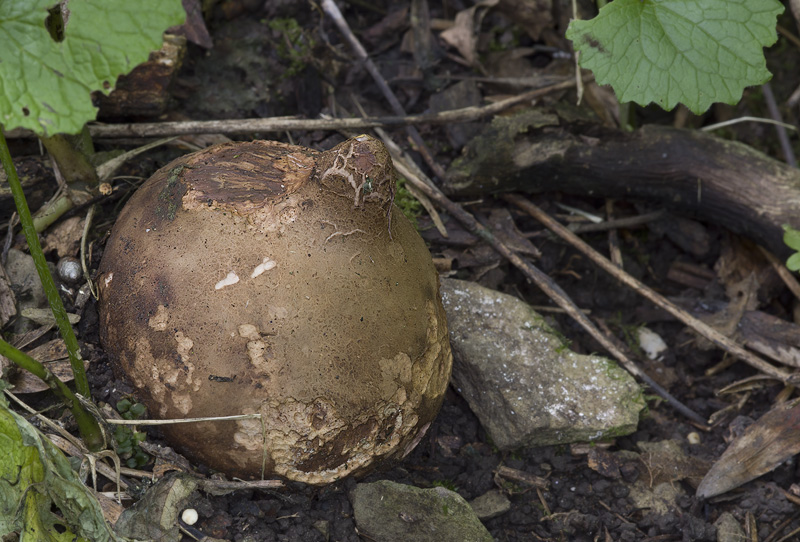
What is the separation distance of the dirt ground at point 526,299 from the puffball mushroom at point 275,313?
212 millimetres

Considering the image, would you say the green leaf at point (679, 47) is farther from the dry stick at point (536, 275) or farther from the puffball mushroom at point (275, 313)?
the puffball mushroom at point (275, 313)

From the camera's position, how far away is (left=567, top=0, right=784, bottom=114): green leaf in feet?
8.57

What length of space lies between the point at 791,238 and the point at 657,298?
0.59 m

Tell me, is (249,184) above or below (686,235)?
above

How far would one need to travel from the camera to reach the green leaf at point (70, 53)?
6.04 feet

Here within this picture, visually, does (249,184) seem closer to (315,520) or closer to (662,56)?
(315,520)

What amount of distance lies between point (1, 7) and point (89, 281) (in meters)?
0.93

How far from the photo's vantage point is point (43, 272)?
2055 mm

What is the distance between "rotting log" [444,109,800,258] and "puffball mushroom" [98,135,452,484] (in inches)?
40.8

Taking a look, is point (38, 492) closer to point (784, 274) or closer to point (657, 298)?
point (657, 298)

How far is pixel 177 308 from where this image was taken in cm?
207

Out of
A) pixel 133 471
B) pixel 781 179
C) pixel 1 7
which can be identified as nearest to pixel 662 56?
pixel 781 179

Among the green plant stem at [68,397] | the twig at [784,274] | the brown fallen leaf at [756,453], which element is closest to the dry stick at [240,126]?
the green plant stem at [68,397]

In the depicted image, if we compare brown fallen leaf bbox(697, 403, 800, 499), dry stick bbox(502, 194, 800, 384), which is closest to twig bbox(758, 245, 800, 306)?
dry stick bbox(502, 194, 800, 384)
